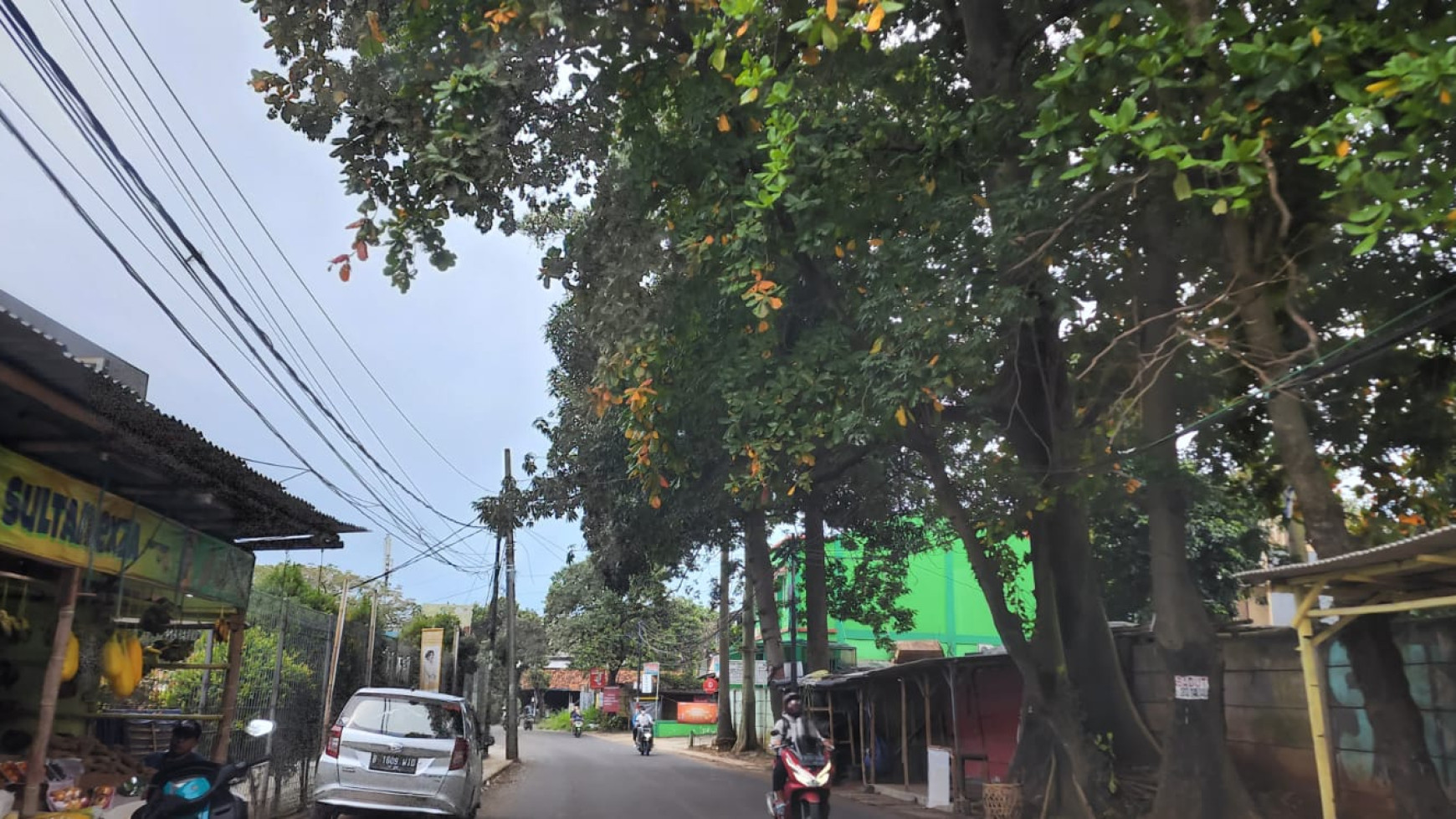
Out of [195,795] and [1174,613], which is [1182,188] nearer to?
[1174,613]

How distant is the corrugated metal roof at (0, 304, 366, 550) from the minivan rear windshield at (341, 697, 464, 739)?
2760 mm

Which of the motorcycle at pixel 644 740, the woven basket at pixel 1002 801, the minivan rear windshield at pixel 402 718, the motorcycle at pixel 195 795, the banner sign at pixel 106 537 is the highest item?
the banner sign at pixel 106 537

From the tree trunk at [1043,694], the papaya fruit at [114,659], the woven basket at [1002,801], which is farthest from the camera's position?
the woven basket at [1002,801]

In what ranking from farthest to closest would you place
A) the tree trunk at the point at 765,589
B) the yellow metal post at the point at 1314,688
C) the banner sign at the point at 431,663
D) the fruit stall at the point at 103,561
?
the tree trunk at the point at 765,589
the banner sign at the point at 431,663
the yellow metal post at the point at 1314,688
the fruit stall at the point at 103,561

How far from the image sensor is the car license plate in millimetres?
10336

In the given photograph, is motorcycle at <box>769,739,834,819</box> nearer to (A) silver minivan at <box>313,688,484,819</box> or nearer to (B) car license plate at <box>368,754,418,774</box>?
(A) silver minivan at <box>313,688,484,819</box>

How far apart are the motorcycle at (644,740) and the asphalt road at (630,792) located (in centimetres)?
507

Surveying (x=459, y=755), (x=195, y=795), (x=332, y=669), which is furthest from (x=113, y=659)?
(x=332, y=669)

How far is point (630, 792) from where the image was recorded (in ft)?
57.1

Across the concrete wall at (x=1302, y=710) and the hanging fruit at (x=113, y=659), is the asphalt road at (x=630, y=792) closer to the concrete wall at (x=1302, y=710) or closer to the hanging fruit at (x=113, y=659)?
the concrete wall at (x=1302, y=710)

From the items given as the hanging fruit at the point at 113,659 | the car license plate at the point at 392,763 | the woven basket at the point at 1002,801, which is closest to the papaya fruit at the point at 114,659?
the hanging fruit at the point at 113,659

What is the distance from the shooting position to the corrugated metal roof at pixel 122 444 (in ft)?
17.1

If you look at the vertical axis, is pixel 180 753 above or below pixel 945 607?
below

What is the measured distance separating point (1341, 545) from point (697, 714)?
144 feet
